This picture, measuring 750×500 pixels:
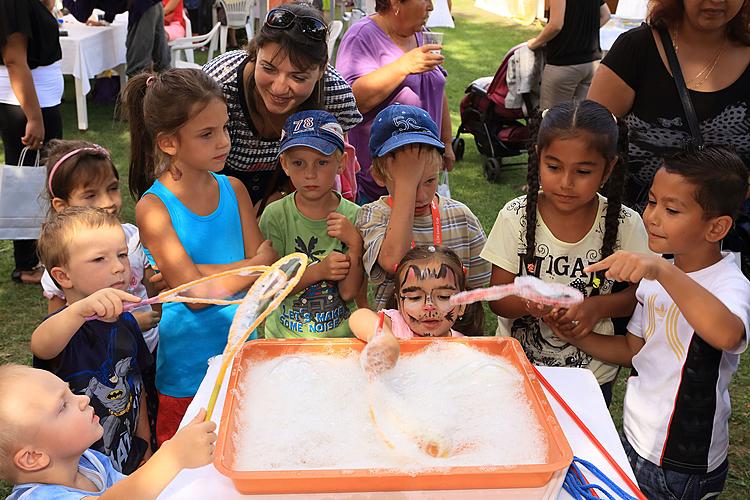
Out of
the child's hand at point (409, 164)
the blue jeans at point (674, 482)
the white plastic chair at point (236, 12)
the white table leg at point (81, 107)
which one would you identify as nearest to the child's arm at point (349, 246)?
the child's hand at point (409, 164)

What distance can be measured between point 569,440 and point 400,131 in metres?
1.13

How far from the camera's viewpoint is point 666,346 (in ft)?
5.97

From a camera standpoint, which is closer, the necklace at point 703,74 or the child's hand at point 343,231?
the child's hand at point 343,231

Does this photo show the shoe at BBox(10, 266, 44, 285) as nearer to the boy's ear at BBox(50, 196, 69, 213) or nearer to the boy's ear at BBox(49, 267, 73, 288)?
the boy's ear at BBox(50, 196, 69, 213)

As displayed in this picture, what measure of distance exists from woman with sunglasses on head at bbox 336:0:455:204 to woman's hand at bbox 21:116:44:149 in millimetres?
1747

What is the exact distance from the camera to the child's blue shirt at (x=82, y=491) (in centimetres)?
134

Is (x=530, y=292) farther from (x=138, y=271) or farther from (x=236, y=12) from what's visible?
(x=236, y=12)

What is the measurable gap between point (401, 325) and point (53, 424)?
0.93 meters

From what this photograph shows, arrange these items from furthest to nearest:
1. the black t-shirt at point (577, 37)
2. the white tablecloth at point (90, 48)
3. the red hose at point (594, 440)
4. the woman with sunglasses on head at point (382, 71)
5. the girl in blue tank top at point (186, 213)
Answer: the white tablecloth at point (90, 48) < the black t-shirt at point (577, 37) < the woman with sunglasses on head at point (382, 71) < the girl in blue tank top at point (186, 213) < the red hose at point (594, 440)

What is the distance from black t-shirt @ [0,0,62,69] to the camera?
11.0ft

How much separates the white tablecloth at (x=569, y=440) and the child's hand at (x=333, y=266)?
1.82 feet

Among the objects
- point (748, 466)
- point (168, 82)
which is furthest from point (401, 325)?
point (748, 466)

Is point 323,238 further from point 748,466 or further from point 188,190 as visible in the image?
point 748,466

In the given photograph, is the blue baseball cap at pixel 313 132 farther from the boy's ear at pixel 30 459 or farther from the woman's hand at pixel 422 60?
the boy's ear at pixel 30 459
